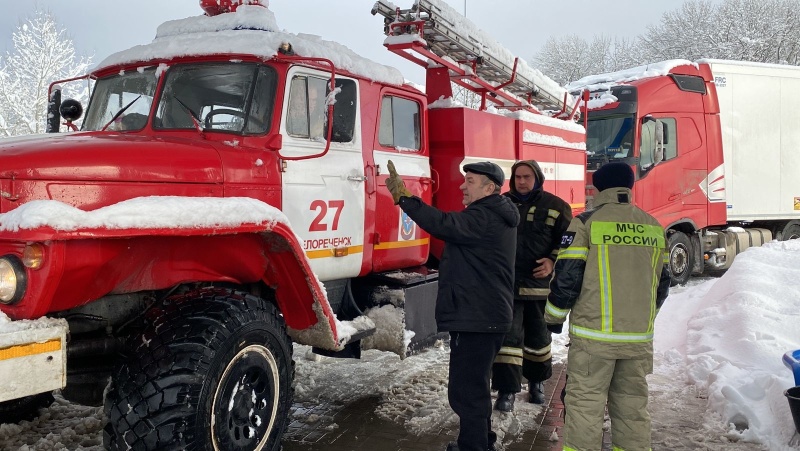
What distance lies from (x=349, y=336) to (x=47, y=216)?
216 cm

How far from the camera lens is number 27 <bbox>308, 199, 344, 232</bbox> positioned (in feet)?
14.7

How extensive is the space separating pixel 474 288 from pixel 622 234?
2.96 ft

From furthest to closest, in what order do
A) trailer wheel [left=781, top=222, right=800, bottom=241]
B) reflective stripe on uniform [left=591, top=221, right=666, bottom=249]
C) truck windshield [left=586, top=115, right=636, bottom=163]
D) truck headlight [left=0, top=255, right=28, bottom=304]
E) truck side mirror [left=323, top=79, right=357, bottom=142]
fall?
trailer wheel [left=781, top=222, right=800, bottom=241]
truck windshield [left=586, top=115, right=636, bottom=163]
truck side mirror [left=323, top=79, right=357, bottom=142]
reflective stripe on uniform [left=591, top=221, right=666, bottom=249]
truck headlight [left=0, top=255, right=28, bottom=304]

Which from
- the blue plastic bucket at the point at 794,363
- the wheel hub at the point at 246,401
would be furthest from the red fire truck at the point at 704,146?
the wheel hub at the point at 246,401

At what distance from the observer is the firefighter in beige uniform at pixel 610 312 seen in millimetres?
3561

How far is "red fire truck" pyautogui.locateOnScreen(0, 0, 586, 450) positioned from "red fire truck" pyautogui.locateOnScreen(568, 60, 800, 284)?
18.3ft

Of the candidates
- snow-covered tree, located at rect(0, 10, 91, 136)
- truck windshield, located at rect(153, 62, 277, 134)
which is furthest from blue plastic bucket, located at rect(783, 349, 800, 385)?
snow-covered tree, located at rect(0, 10, 91, 136)

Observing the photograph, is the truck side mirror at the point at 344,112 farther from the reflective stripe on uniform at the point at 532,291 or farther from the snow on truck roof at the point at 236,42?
the reflective stripe on uniform at the point at 532,291

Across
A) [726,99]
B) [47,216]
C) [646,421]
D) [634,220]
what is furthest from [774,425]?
[726,99]

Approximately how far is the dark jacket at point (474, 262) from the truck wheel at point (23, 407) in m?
2.85

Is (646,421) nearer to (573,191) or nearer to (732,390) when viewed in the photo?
(732,390)

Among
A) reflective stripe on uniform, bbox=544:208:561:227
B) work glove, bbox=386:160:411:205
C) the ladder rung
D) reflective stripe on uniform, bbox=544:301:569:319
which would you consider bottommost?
reflective stripe on uniform, bbox=544:301:569:319

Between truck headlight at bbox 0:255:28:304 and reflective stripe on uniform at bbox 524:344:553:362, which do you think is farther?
reflective stripe on uniform at bbox 524:344:553:362

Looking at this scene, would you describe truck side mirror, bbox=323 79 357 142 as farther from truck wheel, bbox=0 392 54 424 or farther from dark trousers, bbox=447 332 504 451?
truck wheel, bbox=0 392 54 424
